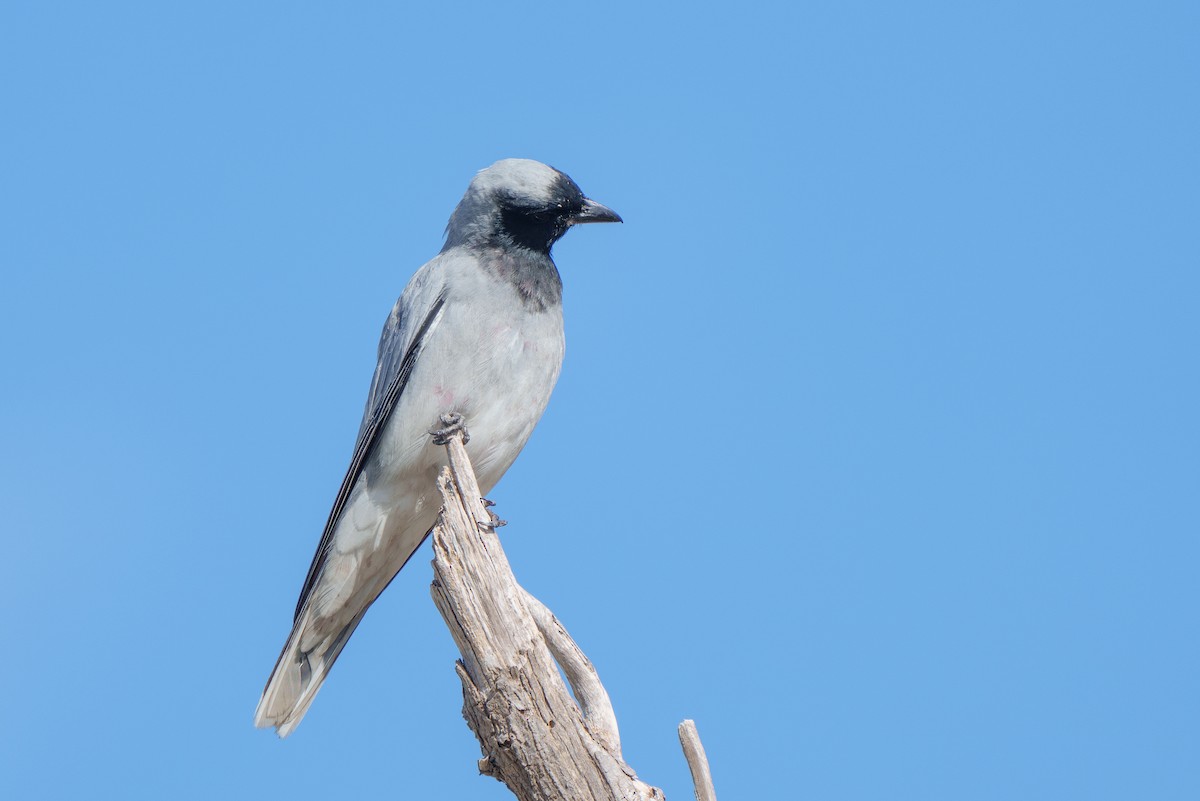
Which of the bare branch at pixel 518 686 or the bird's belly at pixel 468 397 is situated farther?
the bird's belly at pixel 468 397

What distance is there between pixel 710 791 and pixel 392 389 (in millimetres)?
3267

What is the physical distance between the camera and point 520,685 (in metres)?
5.77

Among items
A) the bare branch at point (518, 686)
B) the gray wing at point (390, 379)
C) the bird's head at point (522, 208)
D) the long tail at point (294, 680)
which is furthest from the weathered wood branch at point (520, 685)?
the bird's head at point (522, 208)

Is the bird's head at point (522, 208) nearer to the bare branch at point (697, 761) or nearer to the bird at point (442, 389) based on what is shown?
the bird at point (442, 389)

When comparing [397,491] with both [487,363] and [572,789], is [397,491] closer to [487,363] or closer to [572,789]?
A: [487,363]

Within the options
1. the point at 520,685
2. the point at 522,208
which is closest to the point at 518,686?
the point at 520,685

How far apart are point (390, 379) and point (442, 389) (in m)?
0.53

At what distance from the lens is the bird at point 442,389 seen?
745cm

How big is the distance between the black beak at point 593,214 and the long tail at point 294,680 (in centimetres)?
306

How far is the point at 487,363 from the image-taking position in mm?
7410

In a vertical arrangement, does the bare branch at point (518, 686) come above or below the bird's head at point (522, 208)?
below

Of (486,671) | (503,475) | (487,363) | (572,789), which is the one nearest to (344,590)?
(503,475)

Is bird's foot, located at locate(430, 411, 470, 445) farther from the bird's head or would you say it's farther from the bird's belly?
the bird's head

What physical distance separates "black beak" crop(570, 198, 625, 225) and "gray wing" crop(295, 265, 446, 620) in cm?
106
